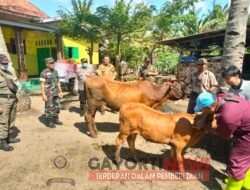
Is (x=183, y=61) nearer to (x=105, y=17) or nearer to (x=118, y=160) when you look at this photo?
(x=105, y=17)

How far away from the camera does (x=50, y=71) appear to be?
21.7 feet

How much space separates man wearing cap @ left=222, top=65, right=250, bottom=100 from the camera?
10.8 feet

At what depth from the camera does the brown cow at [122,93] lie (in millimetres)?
5996

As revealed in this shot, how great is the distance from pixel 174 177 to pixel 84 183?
1551 mm

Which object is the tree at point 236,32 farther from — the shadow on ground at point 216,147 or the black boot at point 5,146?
the black boot at point 5,146

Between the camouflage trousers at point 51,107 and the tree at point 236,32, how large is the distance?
4.51 m

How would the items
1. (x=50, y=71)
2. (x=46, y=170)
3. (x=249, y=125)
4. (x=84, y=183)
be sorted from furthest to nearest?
1. (x=50, y=71)
2. (x=46, y=170)
3. (x=84, y=183)
4. (x=249, y=125)

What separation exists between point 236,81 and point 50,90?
481 centimetres

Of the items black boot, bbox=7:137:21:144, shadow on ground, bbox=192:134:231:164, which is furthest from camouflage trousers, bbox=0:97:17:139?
shadow on ground, bbox=192:134:231:164

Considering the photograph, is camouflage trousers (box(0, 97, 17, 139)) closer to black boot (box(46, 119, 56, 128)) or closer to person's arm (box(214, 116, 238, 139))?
black boot (box(46, 119, 56, 128))

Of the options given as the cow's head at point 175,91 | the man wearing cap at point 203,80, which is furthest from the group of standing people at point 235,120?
the cow's head at point 175,91

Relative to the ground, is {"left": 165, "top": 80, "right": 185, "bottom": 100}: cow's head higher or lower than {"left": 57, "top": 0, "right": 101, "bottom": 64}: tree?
lower

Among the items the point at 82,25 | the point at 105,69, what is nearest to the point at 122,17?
the point at 82,25

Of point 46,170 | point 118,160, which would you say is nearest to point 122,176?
point 118,160
